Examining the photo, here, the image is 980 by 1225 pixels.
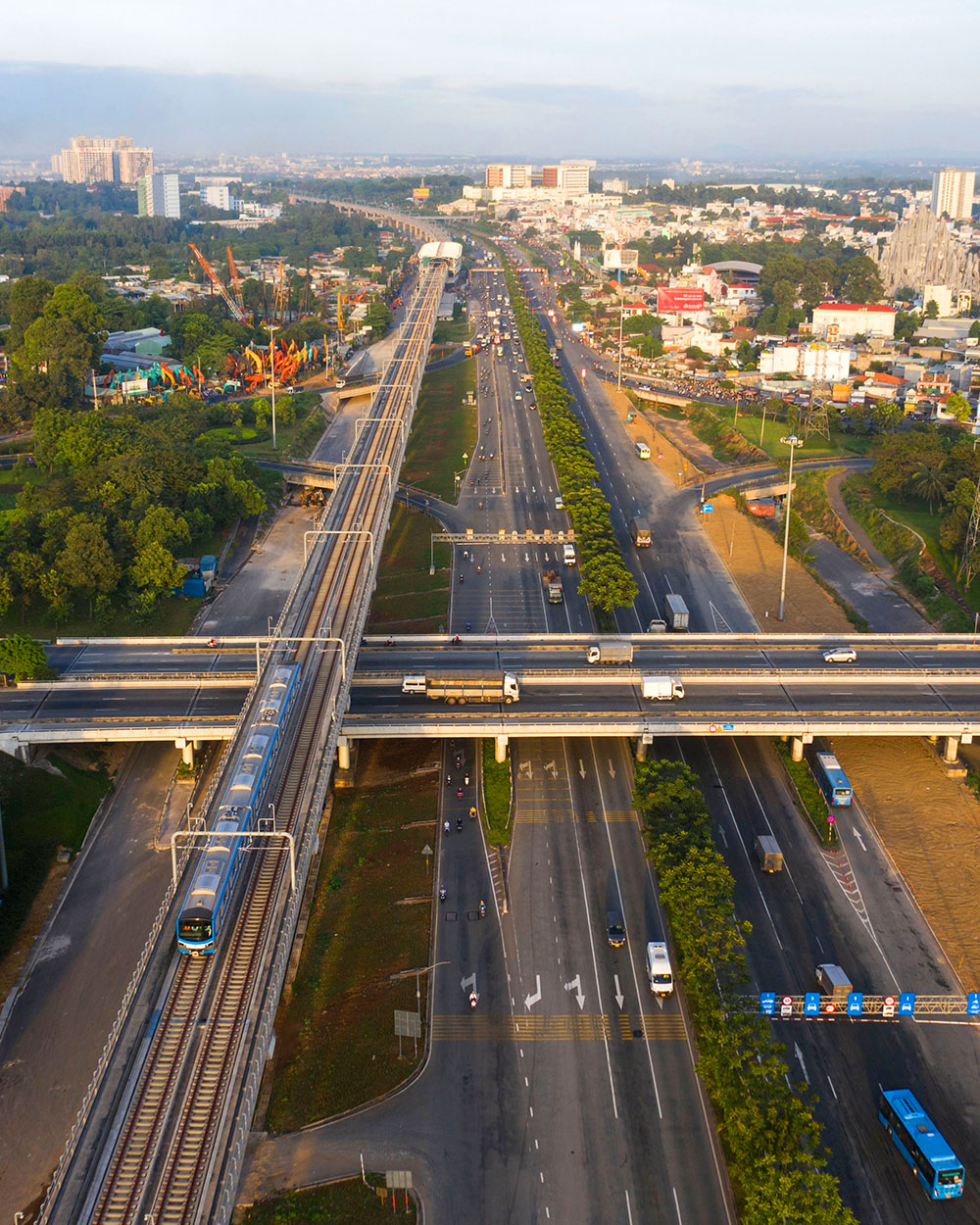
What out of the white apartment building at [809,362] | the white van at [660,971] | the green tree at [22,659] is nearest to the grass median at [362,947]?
the white van at [660,971]

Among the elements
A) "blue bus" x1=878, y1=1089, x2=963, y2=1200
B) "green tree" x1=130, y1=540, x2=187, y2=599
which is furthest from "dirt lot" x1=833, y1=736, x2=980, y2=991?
"green tree" x1=130, y1=540, x2=187, y2=599

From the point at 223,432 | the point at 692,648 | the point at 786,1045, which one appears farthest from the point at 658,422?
the point at 786,1045

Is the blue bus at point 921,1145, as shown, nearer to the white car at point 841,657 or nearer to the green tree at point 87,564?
the white car at point 841,657

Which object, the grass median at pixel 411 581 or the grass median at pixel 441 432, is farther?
the grass median at pixel 441 432

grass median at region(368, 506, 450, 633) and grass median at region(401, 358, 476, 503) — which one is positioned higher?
grass median at region(401, 358, 476, 503)

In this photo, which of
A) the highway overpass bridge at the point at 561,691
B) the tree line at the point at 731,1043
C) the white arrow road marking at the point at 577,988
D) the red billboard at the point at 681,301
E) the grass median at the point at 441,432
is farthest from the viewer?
the red billboard at the point at 681,301

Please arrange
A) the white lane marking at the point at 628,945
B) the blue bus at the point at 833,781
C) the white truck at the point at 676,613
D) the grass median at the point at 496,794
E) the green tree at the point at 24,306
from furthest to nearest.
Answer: the green tree at the point at 24,306
the white truck at the point at 676,613
the blue bus at the point at 833,781
the grass median at the point at 496,794
the white lane marking at the point at 628,945

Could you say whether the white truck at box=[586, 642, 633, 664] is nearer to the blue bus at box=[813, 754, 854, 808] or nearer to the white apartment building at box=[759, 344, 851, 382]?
the blue bus at box=[813, 754, 854, 808]
